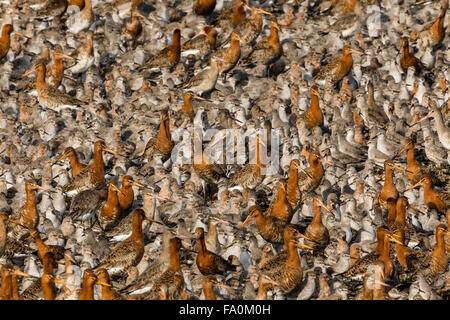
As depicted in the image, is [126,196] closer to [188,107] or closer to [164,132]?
[164,132]

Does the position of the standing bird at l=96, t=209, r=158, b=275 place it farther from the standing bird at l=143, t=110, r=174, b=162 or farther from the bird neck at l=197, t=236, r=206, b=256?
the standing bird at l=143, t=110, r=174, b=162

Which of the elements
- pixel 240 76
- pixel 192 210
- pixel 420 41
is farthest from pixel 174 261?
pixel 420 41

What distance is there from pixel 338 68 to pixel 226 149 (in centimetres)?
391

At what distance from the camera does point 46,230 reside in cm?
1981

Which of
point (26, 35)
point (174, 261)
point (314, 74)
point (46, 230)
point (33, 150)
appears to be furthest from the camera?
point (26, 35)

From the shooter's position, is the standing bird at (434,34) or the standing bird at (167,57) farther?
the standing bird at (434,34)

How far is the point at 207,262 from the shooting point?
60.8ft

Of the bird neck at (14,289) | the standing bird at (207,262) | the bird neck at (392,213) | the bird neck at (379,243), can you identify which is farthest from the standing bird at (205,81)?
the bird neck at (14,289)

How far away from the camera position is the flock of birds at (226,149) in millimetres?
A: 18500

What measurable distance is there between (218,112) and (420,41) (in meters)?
5.42

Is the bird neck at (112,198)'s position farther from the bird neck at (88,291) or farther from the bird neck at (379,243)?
the bird neck at (379,243)

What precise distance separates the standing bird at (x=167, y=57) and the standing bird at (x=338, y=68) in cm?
298

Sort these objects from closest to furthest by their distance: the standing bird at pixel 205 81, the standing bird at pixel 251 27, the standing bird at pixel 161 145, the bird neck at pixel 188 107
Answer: the standing bird at pixel 161 145, the bird neck at pixel 188 107, the standing bird at pixel 205 81, the standing bird at pixel 251 27

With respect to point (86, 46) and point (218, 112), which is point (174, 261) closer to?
→ point (218, 112)
